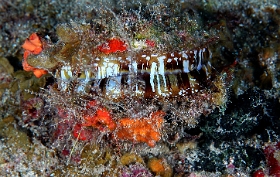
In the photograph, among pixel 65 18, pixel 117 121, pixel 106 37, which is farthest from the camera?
pixel 65 18

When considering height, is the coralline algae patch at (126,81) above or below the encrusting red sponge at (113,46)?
below

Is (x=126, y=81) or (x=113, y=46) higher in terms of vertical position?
(x=113, y=46)

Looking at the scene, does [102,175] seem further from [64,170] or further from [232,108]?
[232,108]

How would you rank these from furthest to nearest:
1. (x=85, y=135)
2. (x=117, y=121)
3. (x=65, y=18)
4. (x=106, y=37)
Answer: (x=65, y=18)
(x=85, y=135)
(x=117, y=121)
(x=106, y=37)

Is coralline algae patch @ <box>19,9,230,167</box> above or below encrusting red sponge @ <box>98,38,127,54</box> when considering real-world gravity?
below

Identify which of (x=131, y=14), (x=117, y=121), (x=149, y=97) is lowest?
(x=117, y=121)

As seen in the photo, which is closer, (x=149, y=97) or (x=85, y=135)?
(x=149, y=97)

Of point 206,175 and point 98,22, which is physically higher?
point 98,22

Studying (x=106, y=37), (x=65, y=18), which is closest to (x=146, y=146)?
(x=106, y=37)
